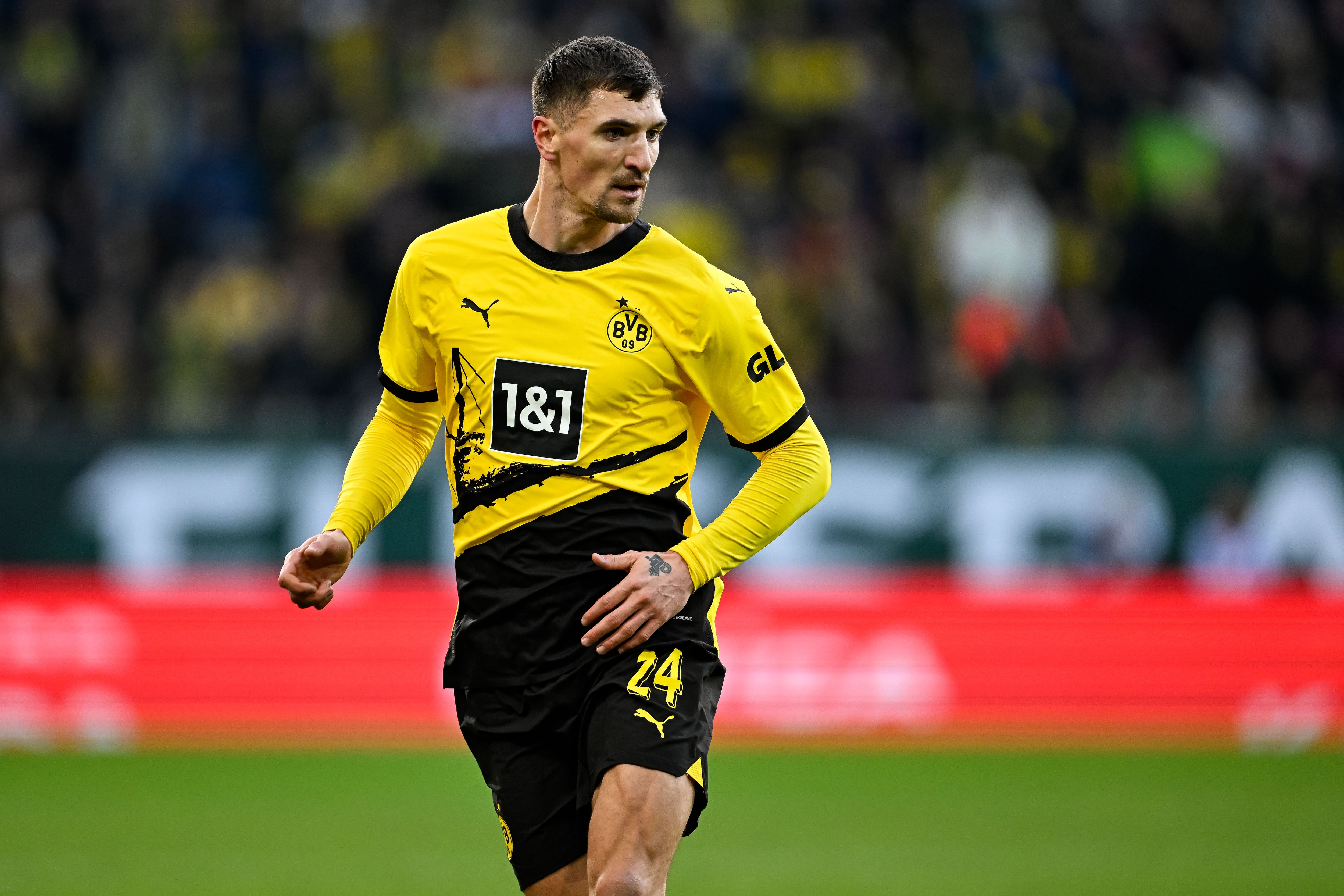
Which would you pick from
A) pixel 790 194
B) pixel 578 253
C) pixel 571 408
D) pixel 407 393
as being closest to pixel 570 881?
pixel 571 408

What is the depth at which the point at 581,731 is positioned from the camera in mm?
4809

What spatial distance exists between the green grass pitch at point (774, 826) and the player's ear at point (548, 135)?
4532 millimetres

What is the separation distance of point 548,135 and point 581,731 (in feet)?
5.11

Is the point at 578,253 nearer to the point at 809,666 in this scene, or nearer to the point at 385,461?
the point at 385,461

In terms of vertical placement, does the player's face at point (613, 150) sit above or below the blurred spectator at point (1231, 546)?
above

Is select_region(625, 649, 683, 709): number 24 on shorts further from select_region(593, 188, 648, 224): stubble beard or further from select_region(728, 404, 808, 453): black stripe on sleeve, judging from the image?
select_region(593, 188, 648, 224): stubble beard

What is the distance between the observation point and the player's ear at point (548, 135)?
4.91m

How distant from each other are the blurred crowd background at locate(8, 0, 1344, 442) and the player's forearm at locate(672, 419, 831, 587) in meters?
9.43

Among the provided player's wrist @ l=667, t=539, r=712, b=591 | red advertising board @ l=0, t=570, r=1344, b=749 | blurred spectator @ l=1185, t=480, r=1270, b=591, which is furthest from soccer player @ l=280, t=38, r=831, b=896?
blurred spectator @ l=1185, t=480, r=1270, b=591

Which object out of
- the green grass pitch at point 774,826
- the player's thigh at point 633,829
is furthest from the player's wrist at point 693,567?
the green grass pitch at point 774,826

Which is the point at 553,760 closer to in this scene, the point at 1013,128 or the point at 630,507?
the point at 630,507

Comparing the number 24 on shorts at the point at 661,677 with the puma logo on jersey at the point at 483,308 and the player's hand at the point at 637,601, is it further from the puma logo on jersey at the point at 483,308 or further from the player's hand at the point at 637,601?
the puma logo on jersey at the point at 483,308

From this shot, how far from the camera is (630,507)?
16.1 feet

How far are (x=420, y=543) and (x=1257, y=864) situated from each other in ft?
23.8
